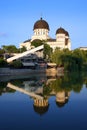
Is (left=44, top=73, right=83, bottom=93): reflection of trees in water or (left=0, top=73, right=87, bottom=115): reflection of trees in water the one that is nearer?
(left=0, top=73, right=87, bottom=115): reflection of trees in water

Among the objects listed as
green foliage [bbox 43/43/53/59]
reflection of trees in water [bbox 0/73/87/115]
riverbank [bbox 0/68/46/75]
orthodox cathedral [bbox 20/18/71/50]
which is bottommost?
reflection of trees in water [bbox 0/73/87/115]

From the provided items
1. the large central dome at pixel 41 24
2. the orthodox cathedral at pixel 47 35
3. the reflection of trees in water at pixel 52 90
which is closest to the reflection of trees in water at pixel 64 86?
the reflection of trees in water at pixel 52 90

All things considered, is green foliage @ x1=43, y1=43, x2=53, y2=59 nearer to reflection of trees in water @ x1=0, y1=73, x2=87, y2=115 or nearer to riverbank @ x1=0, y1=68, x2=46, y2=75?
riverbank @ x1=0, y1=68, x2=46, y2=75

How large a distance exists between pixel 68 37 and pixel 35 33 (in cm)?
817

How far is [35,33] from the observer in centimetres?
7106

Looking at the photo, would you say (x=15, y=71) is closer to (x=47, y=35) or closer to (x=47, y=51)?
(x=47, y=51)

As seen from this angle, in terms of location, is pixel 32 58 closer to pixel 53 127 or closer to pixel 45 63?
pixel 45 63

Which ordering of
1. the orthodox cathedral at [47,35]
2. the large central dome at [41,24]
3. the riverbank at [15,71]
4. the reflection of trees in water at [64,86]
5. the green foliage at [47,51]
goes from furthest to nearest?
the orthodox cathedral at [47,35] → the large central dome at [41,24] → the green foliage at [47,51] → the riverbank at [15,71] → the reflection of trees in water at [64,86]

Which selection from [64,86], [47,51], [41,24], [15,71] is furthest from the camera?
[41,24]

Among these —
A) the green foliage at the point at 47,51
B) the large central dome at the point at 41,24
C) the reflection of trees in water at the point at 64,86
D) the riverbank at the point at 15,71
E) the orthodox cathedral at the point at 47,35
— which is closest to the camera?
the reflection of trees in water at the point at 64,86

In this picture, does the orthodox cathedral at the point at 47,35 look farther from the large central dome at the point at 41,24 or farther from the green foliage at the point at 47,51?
the green foliage at the point at 47,51

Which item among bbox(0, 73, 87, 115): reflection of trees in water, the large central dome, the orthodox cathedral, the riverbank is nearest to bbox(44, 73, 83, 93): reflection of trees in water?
bbox(0, 73, 87, 115): reflection of trees in water

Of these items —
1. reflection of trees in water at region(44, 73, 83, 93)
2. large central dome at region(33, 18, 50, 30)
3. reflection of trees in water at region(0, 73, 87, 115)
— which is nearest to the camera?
reflection of trees in water at region(0, 73, 87, 115)

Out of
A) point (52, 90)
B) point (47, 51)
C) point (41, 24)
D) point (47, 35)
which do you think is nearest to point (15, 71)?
point (52, 90)
